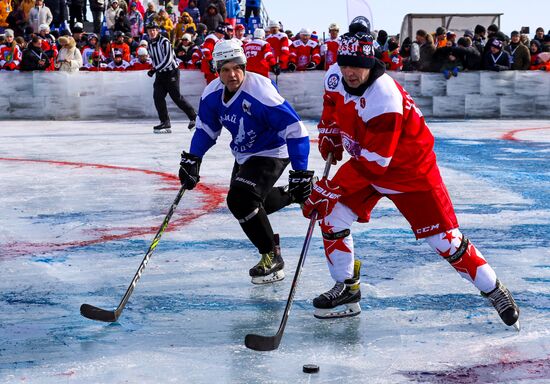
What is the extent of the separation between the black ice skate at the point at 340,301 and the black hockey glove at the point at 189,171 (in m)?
1.07

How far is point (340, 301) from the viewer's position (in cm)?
472

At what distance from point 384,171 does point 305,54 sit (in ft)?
42.1

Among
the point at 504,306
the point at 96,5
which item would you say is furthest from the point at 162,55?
the point at 504,306

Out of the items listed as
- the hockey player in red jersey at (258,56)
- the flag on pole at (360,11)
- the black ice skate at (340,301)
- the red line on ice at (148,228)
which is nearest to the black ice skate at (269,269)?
→ the black ice skate at (340,301)

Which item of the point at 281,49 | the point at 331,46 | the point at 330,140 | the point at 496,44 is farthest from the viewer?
the point at 281,49

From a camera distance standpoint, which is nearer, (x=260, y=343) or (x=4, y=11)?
(x=260, y=343)

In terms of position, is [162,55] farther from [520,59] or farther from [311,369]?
[311,369]

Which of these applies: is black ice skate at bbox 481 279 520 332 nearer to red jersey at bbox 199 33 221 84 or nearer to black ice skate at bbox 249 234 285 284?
black ice skate at bbox 249 234 285 284

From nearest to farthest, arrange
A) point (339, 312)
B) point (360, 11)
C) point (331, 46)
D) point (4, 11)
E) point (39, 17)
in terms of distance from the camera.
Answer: point (339, 312)
point (360, 11)
point (331, 46)
point (39, 17)
point (4, 11)

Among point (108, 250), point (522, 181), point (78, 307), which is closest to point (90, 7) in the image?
point (522, 181)

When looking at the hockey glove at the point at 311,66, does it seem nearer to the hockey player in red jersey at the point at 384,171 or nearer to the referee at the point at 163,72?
the referee at the point at 163,72

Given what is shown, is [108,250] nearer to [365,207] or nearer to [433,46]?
[365,207]

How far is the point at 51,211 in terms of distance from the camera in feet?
25.2

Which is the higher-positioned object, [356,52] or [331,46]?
[356,52]
